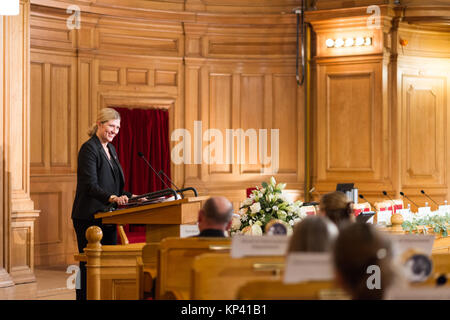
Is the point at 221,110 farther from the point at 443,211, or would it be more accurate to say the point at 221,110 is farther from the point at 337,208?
the point at 337,208

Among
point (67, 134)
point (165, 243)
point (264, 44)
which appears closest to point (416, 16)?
point (264, 44)

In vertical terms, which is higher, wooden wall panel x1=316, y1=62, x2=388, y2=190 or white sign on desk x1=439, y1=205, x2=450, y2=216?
wooden wall panel x1=316, y1=62, x2=388, y2=190

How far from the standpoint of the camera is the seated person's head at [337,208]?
3.42m

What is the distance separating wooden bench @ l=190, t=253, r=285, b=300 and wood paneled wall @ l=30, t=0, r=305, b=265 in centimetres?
613

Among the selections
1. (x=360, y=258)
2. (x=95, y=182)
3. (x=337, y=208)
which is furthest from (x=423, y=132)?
(x=360, y=258)

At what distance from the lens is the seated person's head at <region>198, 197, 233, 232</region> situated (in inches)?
126

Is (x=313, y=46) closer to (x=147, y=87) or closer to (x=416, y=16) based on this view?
(x=416, y=16)

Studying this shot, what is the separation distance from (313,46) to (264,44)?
0.72 metres

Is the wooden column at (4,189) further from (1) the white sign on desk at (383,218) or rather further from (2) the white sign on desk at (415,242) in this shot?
(2) the white sign on desk at (415,242)

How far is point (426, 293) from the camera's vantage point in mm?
2482

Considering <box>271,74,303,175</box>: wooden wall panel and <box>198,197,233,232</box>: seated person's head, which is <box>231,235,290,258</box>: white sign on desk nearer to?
<box>198,197,233,232</box>: seated person's head

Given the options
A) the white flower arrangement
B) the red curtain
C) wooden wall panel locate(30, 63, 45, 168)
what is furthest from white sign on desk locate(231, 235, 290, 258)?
the red curtain

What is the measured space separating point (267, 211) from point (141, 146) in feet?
16.2
